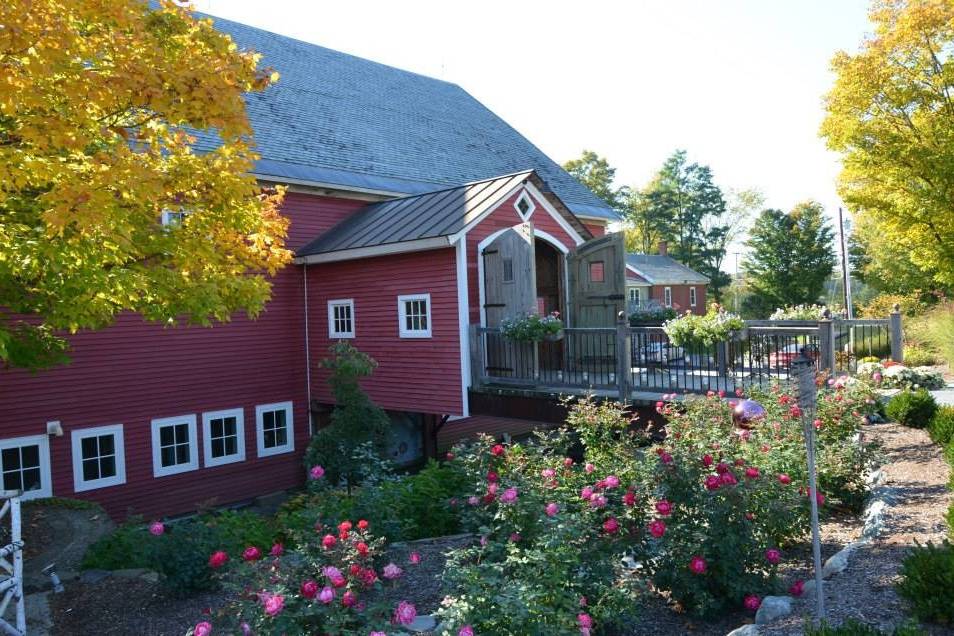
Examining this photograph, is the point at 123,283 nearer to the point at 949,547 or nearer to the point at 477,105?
the point at 949,547

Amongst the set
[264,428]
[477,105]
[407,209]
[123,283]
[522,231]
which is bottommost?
[264,428]

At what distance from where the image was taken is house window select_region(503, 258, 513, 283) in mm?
10734

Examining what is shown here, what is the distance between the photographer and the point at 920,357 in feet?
56.9

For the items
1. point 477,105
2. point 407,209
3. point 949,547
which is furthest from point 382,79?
point 949,547

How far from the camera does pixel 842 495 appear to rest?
243 inches

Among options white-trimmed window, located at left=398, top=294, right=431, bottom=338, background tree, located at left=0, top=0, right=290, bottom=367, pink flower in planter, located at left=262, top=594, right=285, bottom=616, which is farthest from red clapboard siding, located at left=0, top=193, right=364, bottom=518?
pink flower in planter, located at left=262, top=594, right=285, bottom=616

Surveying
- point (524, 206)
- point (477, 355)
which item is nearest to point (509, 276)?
point (477, 355)

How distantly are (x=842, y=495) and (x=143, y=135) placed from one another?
7236mm

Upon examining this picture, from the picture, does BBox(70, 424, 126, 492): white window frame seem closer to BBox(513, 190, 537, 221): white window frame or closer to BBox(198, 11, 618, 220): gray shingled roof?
BBox(198, 11, 618, 220): gray shingled roof

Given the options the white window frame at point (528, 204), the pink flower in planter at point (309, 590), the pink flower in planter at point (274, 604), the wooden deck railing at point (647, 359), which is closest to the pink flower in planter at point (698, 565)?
the pink flower in planter at point (309, 590)

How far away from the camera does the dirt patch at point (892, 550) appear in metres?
3.67

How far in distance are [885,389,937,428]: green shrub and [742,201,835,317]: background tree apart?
103ft

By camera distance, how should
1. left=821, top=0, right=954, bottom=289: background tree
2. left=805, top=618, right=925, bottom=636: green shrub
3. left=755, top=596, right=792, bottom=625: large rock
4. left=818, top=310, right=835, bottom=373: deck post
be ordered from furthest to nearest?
left=821, top=0, right=954, bottom=289: background tree → left=818, top=310, right=835, bottom=373: deck post → left=755, top=596, right=792, bottom=625: large rock → left=805, top=618, right=925, bottom=636: green shrub

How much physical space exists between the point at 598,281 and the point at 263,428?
7.11 metres
